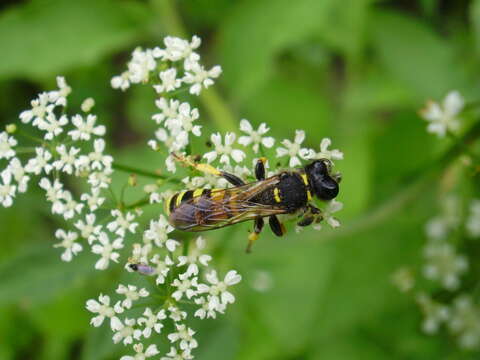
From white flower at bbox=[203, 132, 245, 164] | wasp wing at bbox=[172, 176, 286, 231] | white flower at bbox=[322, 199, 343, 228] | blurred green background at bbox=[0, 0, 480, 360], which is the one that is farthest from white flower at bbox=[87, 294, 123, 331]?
blurred green background at bbox=[0, 0, 480, 360]

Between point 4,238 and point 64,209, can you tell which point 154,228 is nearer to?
point 64,209

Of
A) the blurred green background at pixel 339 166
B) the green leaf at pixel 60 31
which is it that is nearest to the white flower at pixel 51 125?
the blurred green background at pixel 339 166

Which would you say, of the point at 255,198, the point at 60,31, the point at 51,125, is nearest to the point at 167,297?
the point at 255,198

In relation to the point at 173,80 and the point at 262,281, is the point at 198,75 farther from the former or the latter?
the point at 262,281

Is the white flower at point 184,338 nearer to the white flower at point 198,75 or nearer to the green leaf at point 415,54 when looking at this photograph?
the white flower at point 198,75

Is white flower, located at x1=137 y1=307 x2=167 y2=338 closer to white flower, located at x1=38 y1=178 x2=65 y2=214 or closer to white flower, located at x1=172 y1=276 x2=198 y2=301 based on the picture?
white flower, located at x1=172 y1=276 x2=198 y2=301

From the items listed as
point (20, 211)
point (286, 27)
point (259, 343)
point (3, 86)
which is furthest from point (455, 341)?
point (3, 86)
